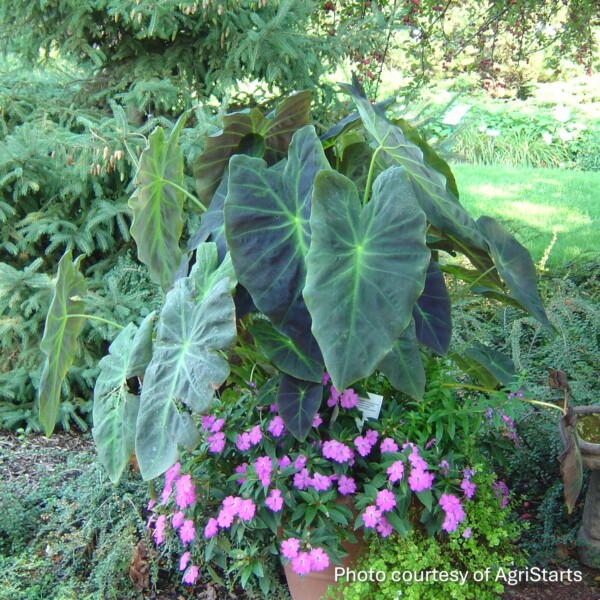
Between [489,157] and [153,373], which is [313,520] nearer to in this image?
[153,373]

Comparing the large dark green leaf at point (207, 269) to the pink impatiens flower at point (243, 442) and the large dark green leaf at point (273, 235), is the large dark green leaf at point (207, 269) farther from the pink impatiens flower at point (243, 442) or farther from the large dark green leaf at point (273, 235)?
the pink impatiens flower at point (243, 442)

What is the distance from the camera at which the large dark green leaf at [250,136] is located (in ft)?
6.37

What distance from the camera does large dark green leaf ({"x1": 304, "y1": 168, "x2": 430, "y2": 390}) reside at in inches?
52.0

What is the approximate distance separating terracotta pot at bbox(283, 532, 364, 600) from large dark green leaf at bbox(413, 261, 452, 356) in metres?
0.52

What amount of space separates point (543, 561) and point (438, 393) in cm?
70

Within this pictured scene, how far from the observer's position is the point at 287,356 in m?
1.60

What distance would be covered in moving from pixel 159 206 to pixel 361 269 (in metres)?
0.86

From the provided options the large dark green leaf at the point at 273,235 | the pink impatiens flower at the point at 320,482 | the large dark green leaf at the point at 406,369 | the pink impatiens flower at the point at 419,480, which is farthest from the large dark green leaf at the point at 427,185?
the pink impatiens flower at the point at 320,482

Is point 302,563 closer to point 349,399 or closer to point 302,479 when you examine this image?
point 302,479

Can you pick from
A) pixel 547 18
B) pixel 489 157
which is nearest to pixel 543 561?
pixel 547 18

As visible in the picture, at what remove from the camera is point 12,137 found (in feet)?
10.2

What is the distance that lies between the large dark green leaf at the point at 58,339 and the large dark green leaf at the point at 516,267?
1088 millimetres

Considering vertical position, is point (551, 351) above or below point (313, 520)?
below

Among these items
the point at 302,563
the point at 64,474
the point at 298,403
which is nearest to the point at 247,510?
the point at 302,563
